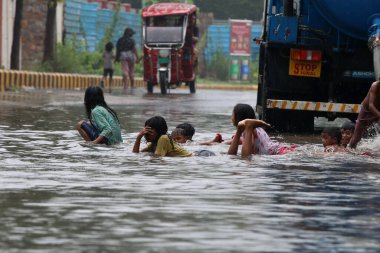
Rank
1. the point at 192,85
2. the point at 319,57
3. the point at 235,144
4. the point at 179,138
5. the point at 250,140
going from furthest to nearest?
the point at 192,85
the point at 319,57
the point at 179,138
the point at 235,144
the point at 250,140

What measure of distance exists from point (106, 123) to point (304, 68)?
4110 millimetres

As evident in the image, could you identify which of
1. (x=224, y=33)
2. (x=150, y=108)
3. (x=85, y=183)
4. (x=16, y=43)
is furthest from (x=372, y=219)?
(x=224, y=33)

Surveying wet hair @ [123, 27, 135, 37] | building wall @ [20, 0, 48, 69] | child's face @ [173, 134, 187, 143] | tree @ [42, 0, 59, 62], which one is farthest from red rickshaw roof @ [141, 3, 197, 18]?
child's face @ [173, 134, 187, 143]

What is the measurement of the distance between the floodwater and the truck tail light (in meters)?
2.24

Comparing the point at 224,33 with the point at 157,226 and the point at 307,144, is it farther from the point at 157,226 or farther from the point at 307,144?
the point at 157,226

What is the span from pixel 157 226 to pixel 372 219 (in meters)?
1.40

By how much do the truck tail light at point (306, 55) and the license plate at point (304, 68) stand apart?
0.10m

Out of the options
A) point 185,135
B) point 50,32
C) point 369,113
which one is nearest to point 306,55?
point 369,113

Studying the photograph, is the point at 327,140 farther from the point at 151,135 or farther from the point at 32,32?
the point at 32,32

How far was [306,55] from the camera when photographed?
671 inches

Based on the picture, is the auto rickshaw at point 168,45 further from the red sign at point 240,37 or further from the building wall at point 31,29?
the red sign at point 240,37

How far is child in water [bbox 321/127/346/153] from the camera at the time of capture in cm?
1320

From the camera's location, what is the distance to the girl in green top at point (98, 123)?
13922mm

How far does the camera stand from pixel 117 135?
1416 cm
